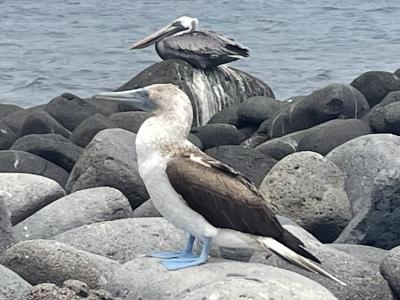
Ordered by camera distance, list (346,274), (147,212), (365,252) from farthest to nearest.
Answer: (147,212) → (365,252) → (346,274)

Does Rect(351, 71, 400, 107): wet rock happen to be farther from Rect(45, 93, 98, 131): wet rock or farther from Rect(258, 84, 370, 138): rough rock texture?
Rect(45, 93, 98, 131): wet rock

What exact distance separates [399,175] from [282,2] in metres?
27.6

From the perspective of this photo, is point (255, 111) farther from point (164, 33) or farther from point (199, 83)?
point (164, 33)

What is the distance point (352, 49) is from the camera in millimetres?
23609

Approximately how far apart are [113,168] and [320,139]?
2.81 metres

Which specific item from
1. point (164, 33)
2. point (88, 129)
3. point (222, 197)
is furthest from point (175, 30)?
point (222, 197)

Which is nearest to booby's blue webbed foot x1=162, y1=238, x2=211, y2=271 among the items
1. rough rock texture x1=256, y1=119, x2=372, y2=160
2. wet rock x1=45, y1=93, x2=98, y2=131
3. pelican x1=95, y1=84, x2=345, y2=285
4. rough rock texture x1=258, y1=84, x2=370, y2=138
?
pelican x1=95, y1=84, x2=345, y2=285

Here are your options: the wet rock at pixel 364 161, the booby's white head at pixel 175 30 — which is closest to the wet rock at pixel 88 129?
the booby's white head at pixel 175 30

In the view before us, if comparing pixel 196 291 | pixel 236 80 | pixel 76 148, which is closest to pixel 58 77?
pixel 236 80

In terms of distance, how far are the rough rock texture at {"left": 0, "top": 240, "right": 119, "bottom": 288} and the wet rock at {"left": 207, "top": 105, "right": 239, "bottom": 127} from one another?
7.06 m

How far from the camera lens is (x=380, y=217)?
25.0 feet

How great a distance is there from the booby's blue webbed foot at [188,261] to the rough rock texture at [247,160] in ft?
12.7

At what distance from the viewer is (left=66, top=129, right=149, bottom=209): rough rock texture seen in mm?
8883

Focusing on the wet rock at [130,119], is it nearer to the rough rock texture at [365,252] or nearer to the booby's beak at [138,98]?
the rough rock texture at [365,252]
